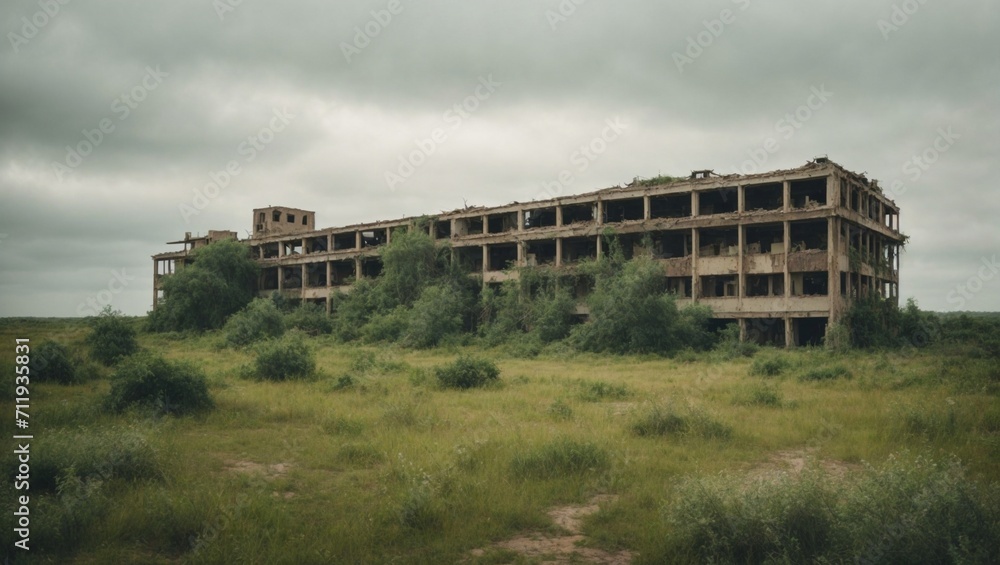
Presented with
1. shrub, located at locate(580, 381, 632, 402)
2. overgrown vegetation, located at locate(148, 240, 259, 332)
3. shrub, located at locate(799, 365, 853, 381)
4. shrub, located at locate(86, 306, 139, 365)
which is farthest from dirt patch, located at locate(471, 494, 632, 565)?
overgrown vegetation, located at locate(148, 240, 259, 332)

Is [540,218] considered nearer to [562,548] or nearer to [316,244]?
[316,244]

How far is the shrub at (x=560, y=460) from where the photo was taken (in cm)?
870

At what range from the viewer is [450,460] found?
8.97 m

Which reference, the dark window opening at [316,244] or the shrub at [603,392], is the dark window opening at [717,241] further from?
the dark window opening at [316,244]

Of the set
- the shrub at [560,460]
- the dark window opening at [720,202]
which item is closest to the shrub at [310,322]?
the dark window opening at [720,202]

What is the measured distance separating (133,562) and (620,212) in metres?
35.0

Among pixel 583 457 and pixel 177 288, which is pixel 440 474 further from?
pixel 177 288

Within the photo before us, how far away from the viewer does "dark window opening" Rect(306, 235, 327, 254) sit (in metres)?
52.3

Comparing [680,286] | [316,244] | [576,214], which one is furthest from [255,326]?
[680,286]

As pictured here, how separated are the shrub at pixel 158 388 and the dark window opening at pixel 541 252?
2724 centimetres

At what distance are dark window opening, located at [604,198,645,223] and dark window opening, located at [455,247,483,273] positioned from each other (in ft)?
30.9

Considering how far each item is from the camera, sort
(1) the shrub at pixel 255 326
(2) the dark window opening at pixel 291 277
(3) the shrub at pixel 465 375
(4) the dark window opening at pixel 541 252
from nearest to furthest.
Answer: (3) the shrub at pixel 465 375, (1) the shrub at pixel 255 326, (4) the dark window opening at pixel 541 252, (2) the dark window opening at pixel 291 277

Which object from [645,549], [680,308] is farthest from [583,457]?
[680,308]

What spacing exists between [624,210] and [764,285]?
9.61m
